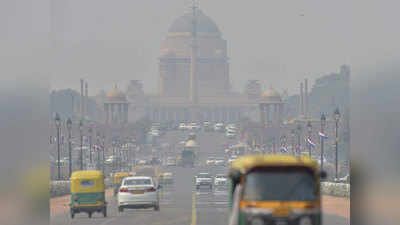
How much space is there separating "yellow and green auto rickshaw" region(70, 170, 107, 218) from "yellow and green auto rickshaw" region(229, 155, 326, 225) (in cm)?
2752

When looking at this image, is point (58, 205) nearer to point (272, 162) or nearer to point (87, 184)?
point (87, 184)

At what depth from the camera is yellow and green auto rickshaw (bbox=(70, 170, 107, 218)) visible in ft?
161

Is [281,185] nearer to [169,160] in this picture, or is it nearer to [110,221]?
[110,221]

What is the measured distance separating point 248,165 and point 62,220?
91.4 ft

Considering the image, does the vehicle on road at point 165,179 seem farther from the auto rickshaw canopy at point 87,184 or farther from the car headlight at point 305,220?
the car headlight at point 305,220

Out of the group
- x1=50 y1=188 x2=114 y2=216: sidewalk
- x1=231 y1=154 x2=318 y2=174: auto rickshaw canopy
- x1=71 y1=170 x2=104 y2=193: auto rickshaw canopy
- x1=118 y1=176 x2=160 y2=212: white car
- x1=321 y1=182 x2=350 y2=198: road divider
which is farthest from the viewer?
x1=321 y1=182 x2=350 y2=198: road divider

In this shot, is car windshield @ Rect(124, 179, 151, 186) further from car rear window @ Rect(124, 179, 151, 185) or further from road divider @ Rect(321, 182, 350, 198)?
road divider @ Rect(321, 182, 350, 198)

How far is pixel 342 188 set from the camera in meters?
71.7

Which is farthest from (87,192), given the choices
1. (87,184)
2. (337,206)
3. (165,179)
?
(165,179)

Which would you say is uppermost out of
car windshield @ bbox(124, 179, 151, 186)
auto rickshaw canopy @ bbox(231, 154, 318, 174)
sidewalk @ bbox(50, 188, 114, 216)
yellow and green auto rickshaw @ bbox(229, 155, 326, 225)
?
auto rickshaw canopy @ bbox(231, 154, 318, 174)

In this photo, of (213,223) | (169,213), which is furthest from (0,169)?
(169,213)

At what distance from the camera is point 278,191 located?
21734mm

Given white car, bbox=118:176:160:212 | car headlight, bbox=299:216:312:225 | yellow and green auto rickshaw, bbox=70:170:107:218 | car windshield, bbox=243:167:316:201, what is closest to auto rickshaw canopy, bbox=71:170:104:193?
yellow and green auto rickshaw, bbox=70:170:107:218

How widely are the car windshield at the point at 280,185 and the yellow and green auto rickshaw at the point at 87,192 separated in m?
27.8
